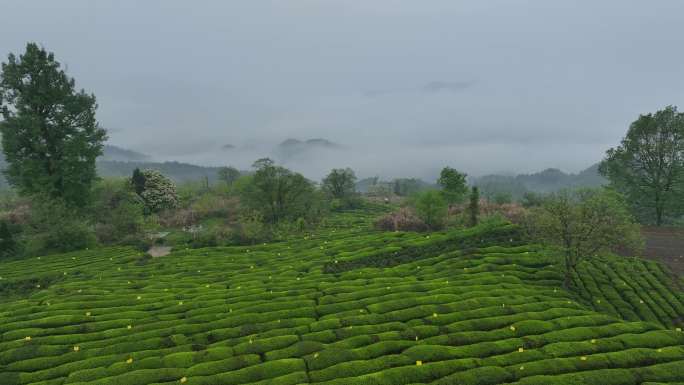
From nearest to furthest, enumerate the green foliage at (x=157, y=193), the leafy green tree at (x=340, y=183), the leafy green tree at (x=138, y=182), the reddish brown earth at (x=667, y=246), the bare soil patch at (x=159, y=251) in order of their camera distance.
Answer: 1. the reddish brown earth at (x=667, y=246)
2. the bare soil patch at (x=159, y=251)
3. the green foliage at (x=157, y=193)
4. the leafy green tree at (x=138, y=182)
5. the leafy green tree at (x=340, y=183)

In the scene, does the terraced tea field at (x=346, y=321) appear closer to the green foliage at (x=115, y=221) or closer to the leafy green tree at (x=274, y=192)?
the green foliage at (x=115, y=221)

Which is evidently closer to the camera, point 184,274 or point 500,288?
point 500,288

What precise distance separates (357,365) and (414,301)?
10343 millimetres

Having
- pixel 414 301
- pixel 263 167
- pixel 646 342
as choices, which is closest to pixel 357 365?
pixel 414 301

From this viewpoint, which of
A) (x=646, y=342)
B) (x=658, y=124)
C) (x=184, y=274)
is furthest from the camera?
(x=658, y=124)

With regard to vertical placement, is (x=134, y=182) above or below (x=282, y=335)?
above

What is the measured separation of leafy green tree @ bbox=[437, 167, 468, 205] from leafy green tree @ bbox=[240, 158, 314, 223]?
111ft

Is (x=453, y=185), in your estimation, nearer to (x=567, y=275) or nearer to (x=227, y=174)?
(x=567, y=275)

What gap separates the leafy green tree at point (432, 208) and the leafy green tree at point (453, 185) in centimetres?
844

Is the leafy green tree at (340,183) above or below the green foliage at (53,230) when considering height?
above

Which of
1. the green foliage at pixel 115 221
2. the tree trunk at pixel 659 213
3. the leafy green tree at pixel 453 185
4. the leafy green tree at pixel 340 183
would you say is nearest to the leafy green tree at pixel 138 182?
the green foliage at pixel 115 221

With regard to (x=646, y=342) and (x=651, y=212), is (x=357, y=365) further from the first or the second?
(x=651, y=212)

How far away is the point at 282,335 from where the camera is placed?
25.1m

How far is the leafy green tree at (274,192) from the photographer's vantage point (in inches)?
2854
